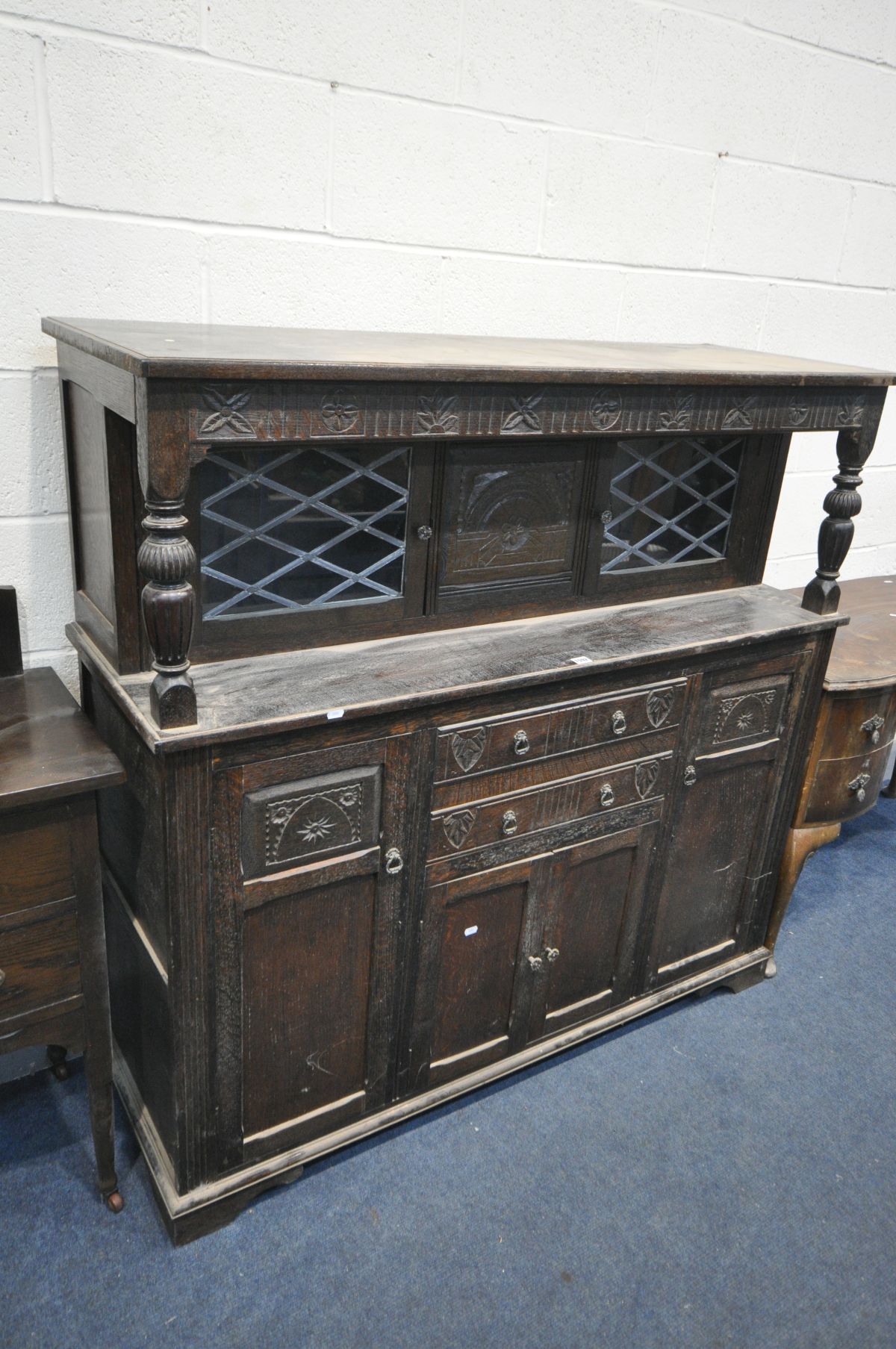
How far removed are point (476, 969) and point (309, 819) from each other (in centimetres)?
54

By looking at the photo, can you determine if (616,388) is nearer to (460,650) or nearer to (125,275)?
(460,650)

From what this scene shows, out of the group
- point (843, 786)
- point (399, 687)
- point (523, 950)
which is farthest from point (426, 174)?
point (843, 786)

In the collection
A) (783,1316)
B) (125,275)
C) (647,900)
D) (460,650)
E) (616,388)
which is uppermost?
(125,275)

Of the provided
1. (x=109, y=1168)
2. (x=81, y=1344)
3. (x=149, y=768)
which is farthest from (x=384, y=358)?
(x=81, y=1344)

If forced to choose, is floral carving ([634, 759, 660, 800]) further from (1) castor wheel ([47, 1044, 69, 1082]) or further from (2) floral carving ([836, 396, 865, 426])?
(1) castor wheel ([47, 1044, 69, 1082])

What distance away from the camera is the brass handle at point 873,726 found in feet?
7.76

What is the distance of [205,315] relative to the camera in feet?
5.84

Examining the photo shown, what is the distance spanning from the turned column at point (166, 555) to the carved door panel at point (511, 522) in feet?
1.82

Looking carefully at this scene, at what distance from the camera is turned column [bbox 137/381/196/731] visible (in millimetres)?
1229

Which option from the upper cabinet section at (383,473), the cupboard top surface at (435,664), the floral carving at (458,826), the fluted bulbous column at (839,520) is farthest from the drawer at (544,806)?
the fluted bulbous column at (839,520)

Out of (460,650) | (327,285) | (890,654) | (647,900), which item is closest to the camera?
(460,650)

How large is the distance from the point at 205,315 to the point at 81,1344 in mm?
1694

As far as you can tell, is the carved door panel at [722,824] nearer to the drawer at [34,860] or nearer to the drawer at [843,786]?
Result: the drawer at [843,786]

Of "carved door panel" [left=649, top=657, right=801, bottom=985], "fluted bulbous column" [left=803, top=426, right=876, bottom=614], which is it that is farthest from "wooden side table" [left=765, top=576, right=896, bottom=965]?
"fluted bulbous column" [left=803, top=426, right=876, bottom=614]
